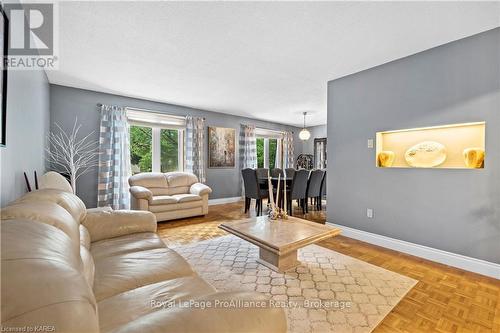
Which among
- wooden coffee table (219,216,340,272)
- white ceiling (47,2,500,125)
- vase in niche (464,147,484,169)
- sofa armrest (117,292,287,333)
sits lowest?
wooden coffee table (219,216,340,272)

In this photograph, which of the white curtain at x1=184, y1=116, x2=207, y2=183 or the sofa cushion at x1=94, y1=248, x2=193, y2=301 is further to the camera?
the white curtain at x1=184, y1=116, x2=207, y2=183

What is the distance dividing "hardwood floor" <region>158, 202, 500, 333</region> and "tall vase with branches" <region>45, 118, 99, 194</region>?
2.34 meters

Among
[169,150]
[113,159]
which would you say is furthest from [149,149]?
[113,159]

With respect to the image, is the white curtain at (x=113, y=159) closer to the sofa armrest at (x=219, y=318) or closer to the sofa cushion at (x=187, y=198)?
the sofa cushion at (x=187, y=198)

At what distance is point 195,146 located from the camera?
552cm

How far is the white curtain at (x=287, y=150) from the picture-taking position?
25.3 ft

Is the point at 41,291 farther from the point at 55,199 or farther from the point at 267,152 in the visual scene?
the point at 267,152

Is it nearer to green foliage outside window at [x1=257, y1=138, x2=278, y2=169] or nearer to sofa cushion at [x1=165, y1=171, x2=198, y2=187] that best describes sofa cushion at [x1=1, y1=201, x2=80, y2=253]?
sofa cushion at [x1=165, y1=171, x2=198, y2=187]

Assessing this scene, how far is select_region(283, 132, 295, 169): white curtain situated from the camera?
7699mm

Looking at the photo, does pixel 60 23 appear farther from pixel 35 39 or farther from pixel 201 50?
pixel 201 50

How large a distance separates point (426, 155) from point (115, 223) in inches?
139

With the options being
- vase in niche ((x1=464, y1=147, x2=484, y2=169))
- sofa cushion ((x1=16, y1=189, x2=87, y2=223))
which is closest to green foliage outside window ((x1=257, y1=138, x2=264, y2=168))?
vase in niche ((x1=464, y1=147, x2=484, y2=169))

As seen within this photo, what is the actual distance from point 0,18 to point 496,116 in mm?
4087

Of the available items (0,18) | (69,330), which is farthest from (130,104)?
(69,330)
